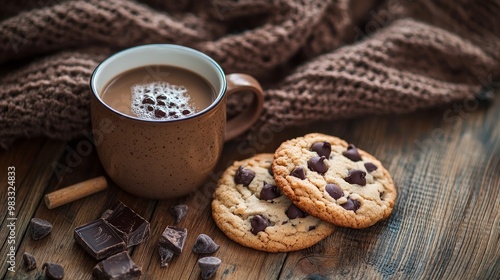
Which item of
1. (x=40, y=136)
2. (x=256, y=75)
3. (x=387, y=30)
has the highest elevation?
(x=387, y=30)

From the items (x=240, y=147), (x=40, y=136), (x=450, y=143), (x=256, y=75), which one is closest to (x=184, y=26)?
(x=256, y=75)

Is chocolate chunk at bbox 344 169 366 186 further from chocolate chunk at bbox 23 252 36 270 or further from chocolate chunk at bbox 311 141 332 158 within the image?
chocolate chunk at bbox 23 252 36 270

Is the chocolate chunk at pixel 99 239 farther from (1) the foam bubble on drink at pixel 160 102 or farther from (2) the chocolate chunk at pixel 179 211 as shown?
(1) the foam bubble on drink at pixel 160 102

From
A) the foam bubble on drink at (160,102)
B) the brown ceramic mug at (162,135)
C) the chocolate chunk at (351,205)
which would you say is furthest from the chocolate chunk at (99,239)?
the chocolate chunk at (351,205)

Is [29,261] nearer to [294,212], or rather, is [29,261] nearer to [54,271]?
[54,271]

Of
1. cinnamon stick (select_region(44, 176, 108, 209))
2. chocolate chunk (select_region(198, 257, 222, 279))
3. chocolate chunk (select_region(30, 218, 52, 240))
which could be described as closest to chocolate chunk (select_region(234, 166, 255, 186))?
chocolate chunk (select_region(198, 257, 222, 279))

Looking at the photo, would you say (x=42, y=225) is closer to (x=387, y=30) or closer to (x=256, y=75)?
(x=256, y=75)
